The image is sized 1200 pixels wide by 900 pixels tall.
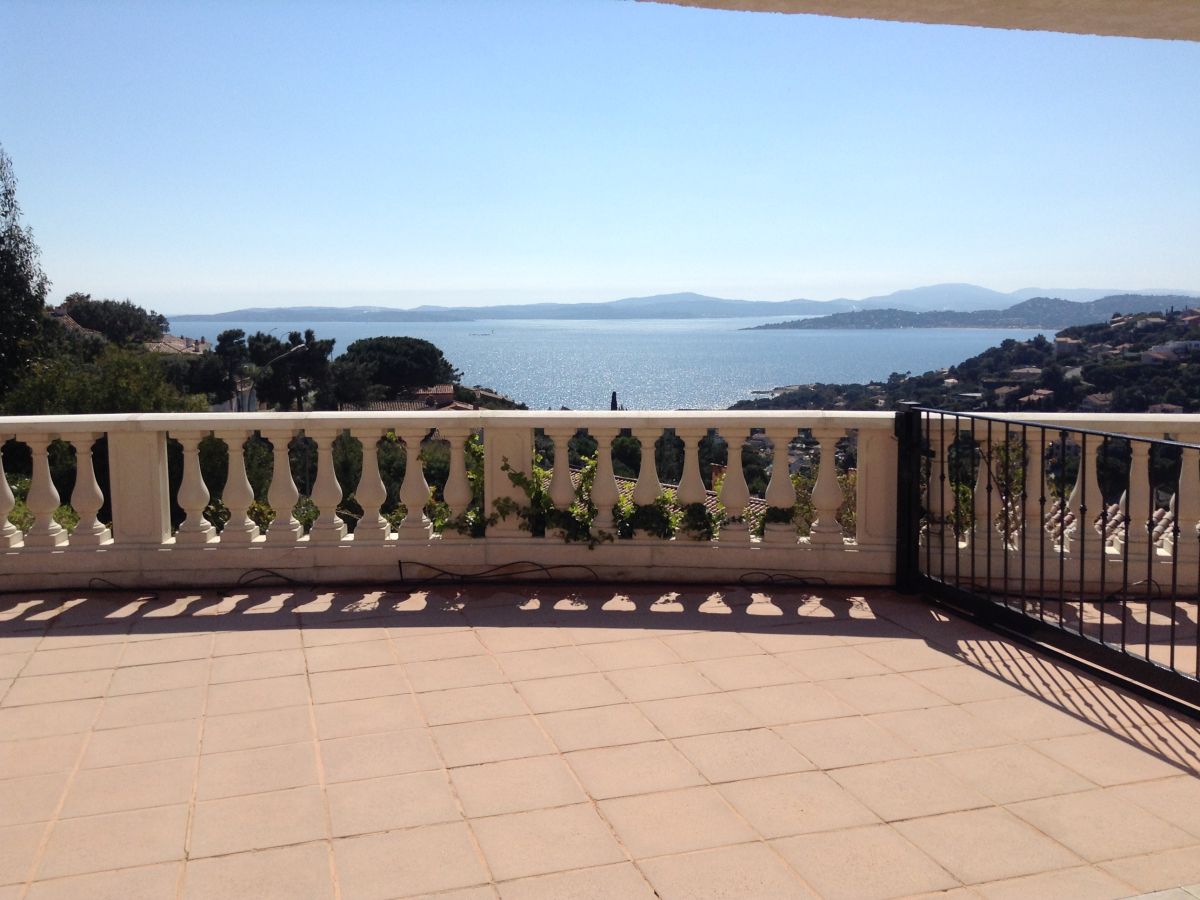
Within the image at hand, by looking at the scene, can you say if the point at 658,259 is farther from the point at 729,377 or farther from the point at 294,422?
the point at 294,422

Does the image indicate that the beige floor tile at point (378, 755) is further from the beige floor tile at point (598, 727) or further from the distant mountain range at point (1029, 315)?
the distant mountain range at point (1029, 315)

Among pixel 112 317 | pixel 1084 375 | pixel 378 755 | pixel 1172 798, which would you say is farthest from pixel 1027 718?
pixel 112 317

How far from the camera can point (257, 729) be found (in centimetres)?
380

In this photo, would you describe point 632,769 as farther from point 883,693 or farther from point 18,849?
point 18,849

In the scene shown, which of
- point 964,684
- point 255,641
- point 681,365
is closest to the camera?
point 964,684

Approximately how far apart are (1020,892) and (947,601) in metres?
Result: 2.90

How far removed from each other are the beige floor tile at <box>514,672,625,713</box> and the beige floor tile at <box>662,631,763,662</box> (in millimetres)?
545

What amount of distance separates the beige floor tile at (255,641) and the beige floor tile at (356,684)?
53cm

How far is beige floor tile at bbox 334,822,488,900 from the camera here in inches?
105

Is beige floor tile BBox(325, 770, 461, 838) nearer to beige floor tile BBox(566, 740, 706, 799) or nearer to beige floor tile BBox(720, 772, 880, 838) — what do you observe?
beige floor tile BBox(566, 740, 706, 799)

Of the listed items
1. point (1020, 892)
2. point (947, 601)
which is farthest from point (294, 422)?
point (1020, 892)

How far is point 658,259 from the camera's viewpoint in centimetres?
10075

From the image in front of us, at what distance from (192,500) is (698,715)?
3646 millimetres

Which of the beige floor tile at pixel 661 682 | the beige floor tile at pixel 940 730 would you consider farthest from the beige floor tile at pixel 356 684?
the beige floor tile at pixel 940 730
